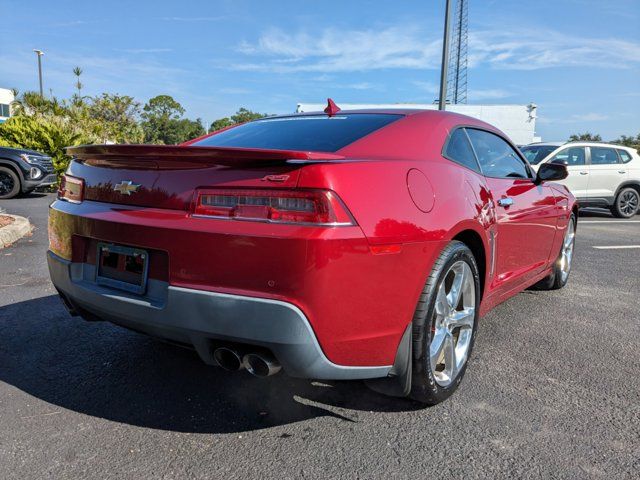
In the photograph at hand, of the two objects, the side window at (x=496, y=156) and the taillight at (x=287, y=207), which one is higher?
the side window at (x=496, y=156)

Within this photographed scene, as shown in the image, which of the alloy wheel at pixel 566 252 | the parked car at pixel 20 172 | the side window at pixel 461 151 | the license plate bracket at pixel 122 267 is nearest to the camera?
the license plate bracket at pixel 122 267

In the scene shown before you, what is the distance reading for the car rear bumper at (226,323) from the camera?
1873 mm

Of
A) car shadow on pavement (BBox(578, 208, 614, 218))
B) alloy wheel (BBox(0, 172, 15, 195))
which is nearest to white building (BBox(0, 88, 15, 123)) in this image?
alloy wheel (BBox(0, 172, 15, 195))

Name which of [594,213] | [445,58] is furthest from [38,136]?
[594,213]

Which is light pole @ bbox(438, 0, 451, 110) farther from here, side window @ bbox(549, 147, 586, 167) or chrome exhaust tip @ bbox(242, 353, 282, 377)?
chrome exhaust tip @ bbox(242, 353, 282, 377)

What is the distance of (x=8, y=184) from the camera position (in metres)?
11.2

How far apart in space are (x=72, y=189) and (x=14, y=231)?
464 centimetres

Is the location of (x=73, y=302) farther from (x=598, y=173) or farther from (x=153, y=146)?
(x=598, y=173)

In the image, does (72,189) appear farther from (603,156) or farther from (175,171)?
(603,156)

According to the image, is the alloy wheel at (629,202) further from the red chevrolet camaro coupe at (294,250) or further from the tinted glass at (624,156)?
the red chevrolet camaro coupe at (294,250)

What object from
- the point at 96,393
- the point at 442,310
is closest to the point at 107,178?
the point at 96,393

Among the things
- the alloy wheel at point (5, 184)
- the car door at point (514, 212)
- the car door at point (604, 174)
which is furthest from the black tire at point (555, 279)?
the alloy wheel at point (5, 184)

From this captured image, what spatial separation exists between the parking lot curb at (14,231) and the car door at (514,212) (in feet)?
18.2

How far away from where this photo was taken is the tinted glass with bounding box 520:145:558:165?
11.0 meters
